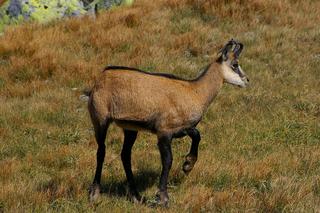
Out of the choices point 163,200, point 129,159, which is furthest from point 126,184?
point 163,200

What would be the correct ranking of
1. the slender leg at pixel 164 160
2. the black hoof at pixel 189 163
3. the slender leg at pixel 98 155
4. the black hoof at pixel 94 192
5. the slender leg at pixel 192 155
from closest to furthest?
the slender leg at pixel 164 160, the slender leg at pixel 98 155, the black hoof at pixel 94 192, the slender leg at pixel 192 155, the black hoof at pixel 189 163

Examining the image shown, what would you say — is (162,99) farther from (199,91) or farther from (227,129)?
(227,129)

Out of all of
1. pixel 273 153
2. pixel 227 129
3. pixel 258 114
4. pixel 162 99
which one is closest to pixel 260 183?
pixel 273 153

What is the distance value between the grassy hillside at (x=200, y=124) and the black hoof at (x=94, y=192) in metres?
0.10

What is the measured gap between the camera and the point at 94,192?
660 centimetres

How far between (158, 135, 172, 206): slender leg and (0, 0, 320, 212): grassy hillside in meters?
0.24

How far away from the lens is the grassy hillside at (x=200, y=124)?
21.8ft

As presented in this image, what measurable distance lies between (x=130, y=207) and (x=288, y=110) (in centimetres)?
554

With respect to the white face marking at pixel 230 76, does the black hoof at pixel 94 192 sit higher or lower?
lower

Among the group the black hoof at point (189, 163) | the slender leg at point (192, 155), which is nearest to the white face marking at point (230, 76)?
the slender leg at point (192, 155)

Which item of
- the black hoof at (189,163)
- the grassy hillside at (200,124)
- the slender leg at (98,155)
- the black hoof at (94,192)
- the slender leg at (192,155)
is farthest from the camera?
the black hoof at (189,163)

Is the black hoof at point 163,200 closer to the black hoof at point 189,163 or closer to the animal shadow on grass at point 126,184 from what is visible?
the animal shadow on grass at point 126,184

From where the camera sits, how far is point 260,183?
7.09 meters

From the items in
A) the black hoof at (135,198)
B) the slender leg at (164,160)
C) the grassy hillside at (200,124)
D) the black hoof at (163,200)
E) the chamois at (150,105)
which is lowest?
the grassy hillside at (200,124)
